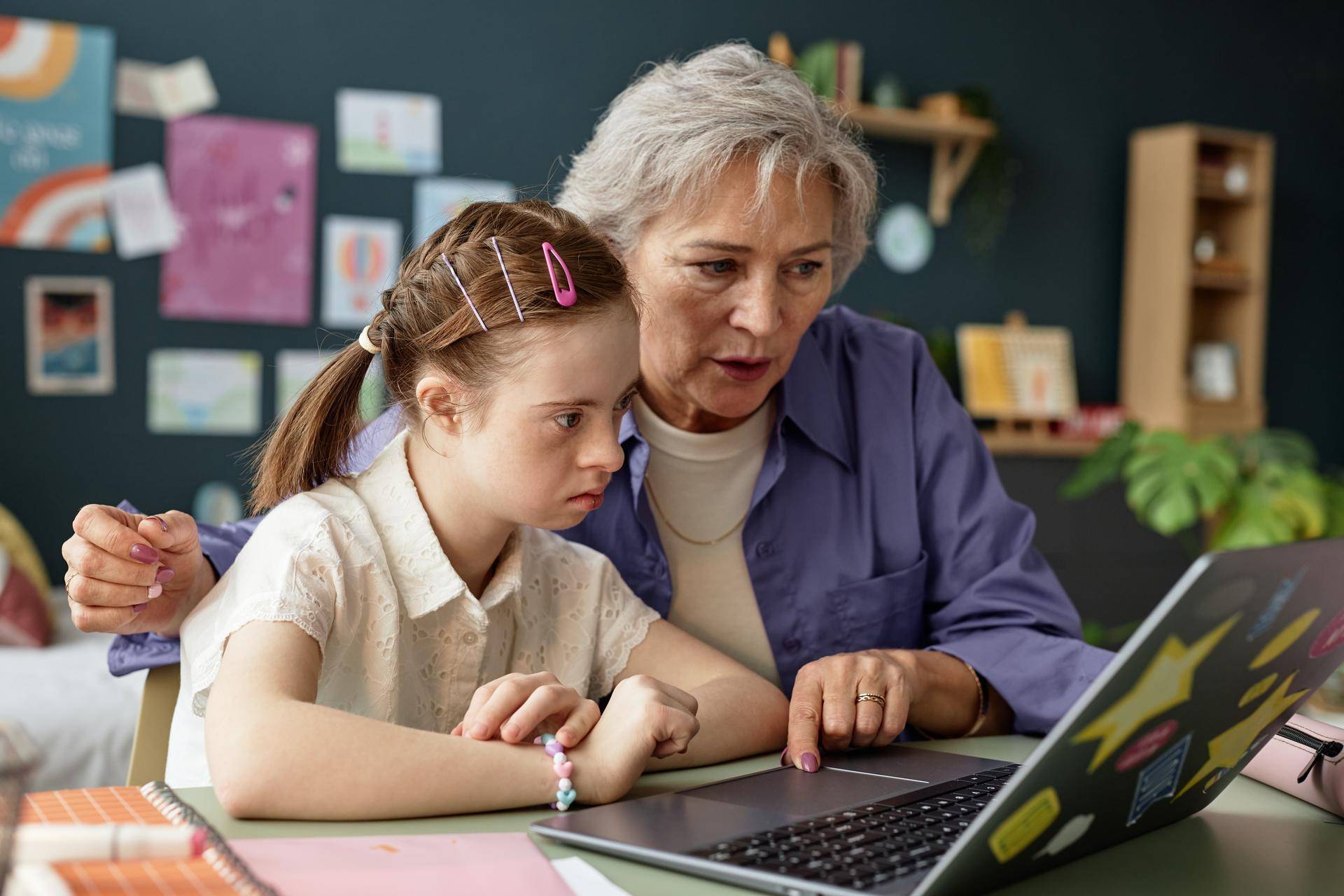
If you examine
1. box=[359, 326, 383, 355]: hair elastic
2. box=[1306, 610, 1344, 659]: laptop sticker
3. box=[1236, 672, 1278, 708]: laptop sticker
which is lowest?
box=[1236, 672, 1278, 708]: laptop sticker

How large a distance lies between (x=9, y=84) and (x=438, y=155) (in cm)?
111

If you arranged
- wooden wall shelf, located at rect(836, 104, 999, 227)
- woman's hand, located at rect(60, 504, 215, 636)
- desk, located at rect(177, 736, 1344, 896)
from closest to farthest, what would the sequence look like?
desk, located at rect(177, 736, 1344, 896), woman's hand, located at rect(60, 504, 215, 636), wooden wall shelf, located at rect(836, 104, 999, 227)

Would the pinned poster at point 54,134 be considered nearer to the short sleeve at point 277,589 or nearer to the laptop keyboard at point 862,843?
the short sleeve at point 277,589

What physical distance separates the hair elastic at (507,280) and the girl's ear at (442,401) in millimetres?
87

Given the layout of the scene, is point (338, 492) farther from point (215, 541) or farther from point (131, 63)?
point (131, 63)

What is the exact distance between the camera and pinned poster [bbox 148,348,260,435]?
335 centimetres

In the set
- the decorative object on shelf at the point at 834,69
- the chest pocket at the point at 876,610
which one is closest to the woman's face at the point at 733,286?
the chest pocket at the point at 876,610

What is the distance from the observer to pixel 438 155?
3682 millimetres

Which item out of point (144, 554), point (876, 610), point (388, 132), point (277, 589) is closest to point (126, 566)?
point (144, 554)

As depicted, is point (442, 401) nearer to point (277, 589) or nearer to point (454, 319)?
point (454, 319)

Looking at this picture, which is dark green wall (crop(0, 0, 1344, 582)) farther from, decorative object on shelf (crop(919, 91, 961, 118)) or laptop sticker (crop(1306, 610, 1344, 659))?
laptop sticker (crop(1306, 610, 1344, 659))

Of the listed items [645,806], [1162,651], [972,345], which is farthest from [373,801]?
[972,345]

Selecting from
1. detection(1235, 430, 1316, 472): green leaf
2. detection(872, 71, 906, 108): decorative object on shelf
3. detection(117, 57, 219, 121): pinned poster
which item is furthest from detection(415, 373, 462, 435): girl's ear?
detection(872, 71, 906, 108): decorative object on shelf

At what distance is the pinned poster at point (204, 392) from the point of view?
3.35m
